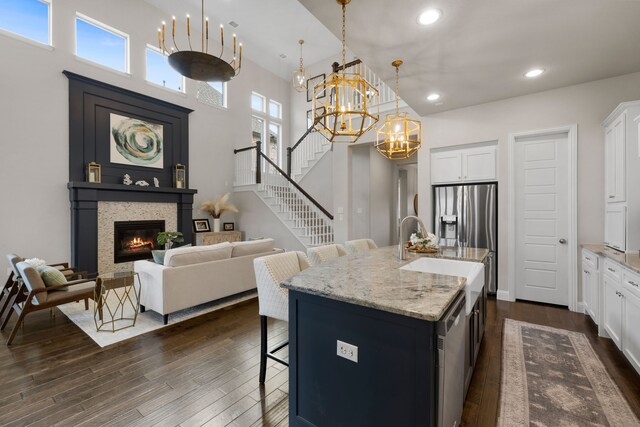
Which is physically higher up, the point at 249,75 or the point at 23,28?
the point at 249,75

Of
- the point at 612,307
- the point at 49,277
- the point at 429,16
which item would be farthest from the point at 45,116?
the point at 612,307

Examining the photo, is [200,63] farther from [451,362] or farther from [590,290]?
[590,290]

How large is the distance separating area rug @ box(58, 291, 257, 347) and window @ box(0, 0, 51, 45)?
458cm

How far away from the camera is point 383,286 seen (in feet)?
5.34

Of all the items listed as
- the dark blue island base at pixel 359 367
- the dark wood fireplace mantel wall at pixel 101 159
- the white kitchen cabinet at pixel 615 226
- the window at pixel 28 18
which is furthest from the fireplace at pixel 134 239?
the white kitchen cabinet at pixel 615 226

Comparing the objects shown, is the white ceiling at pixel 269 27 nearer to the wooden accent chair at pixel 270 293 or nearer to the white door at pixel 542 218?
the white door at pixel 542 218

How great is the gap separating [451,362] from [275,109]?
9.24 meters

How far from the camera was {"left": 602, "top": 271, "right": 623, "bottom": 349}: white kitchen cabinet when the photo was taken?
2566 mm

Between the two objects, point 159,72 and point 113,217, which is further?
point 159,72

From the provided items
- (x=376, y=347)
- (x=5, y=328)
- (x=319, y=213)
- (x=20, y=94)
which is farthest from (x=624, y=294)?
(x=20, y=94)

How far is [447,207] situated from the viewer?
4.79m

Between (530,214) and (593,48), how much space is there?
85.3 inches

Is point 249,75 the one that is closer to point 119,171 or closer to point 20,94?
point 119,171

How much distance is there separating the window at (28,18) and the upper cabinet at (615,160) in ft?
27.8
